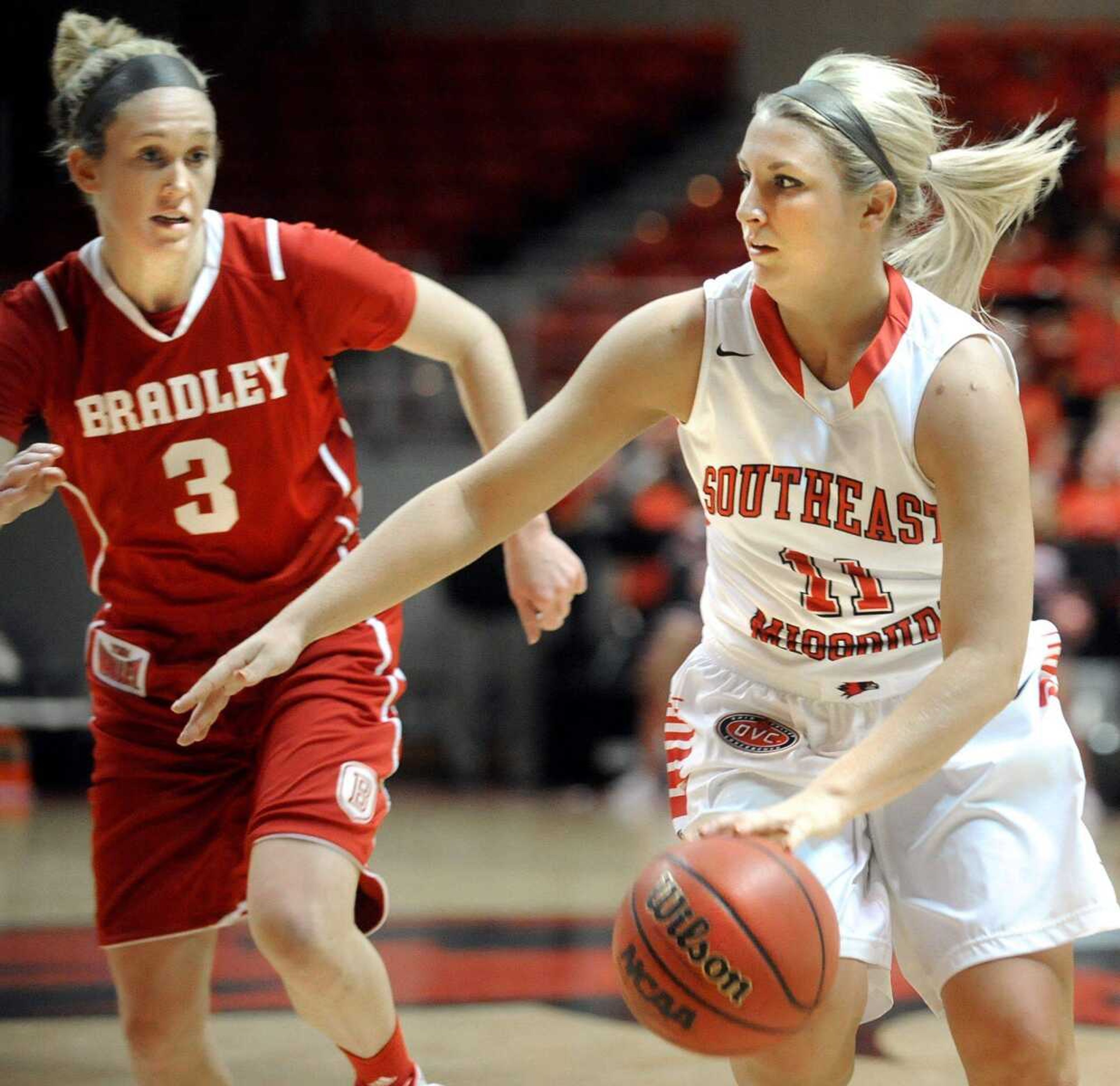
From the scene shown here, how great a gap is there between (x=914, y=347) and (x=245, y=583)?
1.29m

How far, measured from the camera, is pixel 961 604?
7.18ft

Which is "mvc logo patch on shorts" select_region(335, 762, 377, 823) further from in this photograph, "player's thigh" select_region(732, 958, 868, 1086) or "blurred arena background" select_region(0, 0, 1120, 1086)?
"blurred arena background" select_region(0, 0, 1120, 1086)

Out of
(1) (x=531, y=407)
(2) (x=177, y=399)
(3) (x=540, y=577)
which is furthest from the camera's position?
(1) (x=531, y=407)

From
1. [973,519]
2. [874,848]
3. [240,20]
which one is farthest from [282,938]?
[240,20]

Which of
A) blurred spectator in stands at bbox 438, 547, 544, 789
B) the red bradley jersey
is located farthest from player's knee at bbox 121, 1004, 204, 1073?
blurred spectator in stands at bbox 438, 547, 544, 789

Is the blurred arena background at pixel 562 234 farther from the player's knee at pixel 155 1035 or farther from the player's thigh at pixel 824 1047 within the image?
the player's knee at pixel 155 1035

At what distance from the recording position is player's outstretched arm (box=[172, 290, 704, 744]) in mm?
2486

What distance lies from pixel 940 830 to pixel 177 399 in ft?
4.91

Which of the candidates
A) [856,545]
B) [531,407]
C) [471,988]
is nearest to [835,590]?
[856,545]

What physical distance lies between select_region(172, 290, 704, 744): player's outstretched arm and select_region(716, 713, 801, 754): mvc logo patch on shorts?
1.45ft

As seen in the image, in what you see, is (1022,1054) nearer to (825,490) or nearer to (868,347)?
(825,490)

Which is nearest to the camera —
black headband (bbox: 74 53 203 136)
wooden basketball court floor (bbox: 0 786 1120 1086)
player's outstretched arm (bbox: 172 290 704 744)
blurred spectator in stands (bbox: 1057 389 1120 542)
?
player's outstretched arm (bbox: 172 290 704 744)

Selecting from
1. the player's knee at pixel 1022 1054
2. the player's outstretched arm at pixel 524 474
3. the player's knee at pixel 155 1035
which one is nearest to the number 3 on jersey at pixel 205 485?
the player's outstretched arm at pixel 524 474

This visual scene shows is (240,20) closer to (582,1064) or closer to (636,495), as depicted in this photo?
(636,495)
